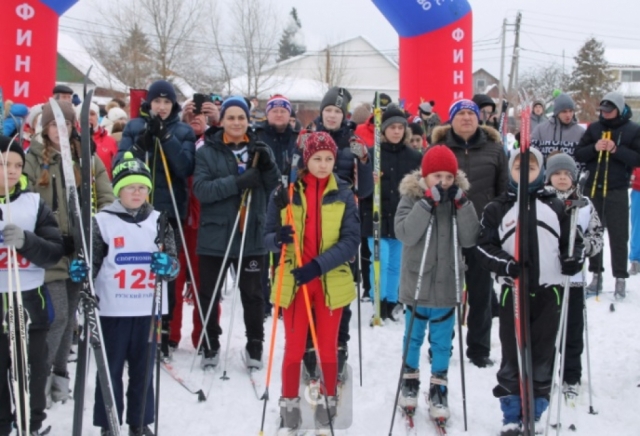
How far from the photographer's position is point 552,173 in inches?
158

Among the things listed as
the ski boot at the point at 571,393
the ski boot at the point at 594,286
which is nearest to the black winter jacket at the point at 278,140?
the ski boot at the point at 571,393

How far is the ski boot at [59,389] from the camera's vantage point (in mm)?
4016

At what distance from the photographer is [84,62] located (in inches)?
1625

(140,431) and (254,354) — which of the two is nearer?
(140,431)

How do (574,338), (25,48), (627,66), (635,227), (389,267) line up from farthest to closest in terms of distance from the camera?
(627,66) → (635,227) → (25,48) → (389,267) → (574,338)

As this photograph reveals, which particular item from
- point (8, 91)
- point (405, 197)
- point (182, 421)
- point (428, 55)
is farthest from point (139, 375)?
point (428, 55)

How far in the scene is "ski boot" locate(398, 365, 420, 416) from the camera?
12.7 ft

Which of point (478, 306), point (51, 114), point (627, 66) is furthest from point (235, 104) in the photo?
point (627, 66)

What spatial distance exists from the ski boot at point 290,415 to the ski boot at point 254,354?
3.44ft

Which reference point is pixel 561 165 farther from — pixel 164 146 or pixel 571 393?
pixel 164 146

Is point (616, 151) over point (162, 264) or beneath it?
over

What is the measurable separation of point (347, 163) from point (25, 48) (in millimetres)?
4961

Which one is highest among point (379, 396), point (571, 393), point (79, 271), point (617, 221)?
point (617, 221)

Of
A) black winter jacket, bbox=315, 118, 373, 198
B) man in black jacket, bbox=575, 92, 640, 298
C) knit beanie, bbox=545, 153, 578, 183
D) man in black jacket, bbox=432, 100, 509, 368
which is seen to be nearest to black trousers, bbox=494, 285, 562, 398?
knit beanie, bbox=545, 153, 578, 183
